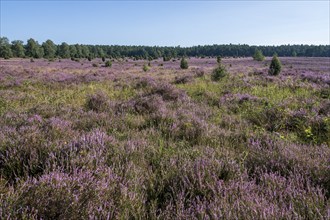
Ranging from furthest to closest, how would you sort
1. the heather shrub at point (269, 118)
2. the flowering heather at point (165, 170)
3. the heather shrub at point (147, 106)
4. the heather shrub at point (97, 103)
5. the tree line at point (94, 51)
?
1. the tree line at point (94, 51)
2. the heather shrub at point (97, 103)
3. the heather shrub at point (147, 106)
4. the heather shrub at point (269, 118)
5. the flowering heather at point (165, 170)

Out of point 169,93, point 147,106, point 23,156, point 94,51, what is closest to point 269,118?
point 147,106

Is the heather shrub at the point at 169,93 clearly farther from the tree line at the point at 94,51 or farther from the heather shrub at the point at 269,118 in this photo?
the tree line at the point at 94,51

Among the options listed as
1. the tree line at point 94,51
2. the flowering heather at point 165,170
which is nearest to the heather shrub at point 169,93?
the flowering heather at point 165,170

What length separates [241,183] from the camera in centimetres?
228

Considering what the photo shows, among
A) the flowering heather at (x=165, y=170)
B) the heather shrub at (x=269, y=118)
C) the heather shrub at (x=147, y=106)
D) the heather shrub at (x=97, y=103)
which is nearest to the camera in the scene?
the flowering heather at (x=165, y=170)

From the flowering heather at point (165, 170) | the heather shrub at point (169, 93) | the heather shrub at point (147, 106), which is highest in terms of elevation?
the heather shrub at point (169, 93)

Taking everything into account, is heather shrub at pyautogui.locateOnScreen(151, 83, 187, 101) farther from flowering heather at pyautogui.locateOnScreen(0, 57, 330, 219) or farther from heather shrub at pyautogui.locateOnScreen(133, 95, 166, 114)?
flowering heather at pyautogui.locateOnScreen(0, 57, 330, 219)

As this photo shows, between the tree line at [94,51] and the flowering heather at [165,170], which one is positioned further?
the tree line at [94,51]

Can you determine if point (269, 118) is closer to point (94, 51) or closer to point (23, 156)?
point (23, 156)

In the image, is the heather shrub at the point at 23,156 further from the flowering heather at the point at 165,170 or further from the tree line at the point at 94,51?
the tree line at the point at 94,51

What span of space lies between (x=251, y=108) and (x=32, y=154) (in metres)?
5.62

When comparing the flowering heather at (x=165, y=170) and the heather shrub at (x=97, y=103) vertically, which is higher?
the heather shrub at (x=97, y=103)

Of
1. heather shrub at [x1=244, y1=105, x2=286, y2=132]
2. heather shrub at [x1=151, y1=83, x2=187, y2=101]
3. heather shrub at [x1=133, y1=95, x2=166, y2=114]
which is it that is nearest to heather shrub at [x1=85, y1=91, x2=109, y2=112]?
heather shrub at [x1=133, y1=95, x2=166, y2=114]

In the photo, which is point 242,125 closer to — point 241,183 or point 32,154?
point 241,183
